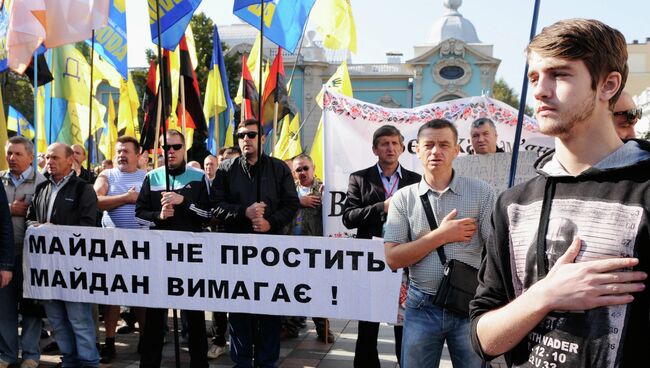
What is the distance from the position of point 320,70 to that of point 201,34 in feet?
55.3

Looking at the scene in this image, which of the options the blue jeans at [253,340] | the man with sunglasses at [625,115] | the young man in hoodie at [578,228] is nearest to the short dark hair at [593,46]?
the young man in hoodie at [578,228]

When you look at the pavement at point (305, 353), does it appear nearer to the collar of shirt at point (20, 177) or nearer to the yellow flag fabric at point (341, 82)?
the collar of shirt at point (20, 177)

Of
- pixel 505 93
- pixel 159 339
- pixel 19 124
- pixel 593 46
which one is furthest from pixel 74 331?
pixel 505 93

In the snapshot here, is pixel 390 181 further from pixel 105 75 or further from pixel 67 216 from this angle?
pixel 105 75

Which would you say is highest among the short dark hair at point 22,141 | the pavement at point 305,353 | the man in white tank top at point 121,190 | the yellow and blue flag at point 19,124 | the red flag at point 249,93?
the red flag at point 249,93

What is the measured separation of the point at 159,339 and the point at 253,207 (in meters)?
1.37

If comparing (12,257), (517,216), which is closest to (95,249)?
(12,257)

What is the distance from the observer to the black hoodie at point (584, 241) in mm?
1335

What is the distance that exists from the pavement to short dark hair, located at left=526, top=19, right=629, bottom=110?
460 cm

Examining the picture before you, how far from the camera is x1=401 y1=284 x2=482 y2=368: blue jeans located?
10.9 ft

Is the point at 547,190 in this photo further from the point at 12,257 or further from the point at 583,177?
the point at 12,257

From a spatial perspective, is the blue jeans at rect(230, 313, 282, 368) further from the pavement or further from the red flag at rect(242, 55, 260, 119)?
the red flag at rect(242, 55, 260, 119)

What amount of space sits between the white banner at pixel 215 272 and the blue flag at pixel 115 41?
5.34 meters

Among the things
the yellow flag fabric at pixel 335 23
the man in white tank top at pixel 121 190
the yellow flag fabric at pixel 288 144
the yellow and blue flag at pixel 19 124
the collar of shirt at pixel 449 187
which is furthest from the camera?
the yellow and blue flag at pixel 19 124
